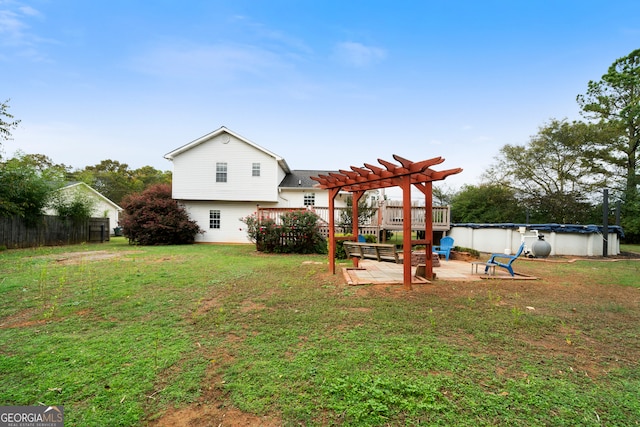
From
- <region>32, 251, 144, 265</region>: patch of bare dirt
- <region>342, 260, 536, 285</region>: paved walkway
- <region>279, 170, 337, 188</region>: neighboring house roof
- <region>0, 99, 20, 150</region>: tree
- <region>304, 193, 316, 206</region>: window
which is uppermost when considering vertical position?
<region>0, 99, 20, 150</region>: tree

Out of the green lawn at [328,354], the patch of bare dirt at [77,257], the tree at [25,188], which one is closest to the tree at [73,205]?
the tree at [25,188]

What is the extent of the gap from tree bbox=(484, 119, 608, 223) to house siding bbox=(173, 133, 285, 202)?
759 inches

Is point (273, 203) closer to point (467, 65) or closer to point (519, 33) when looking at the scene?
point (467, 65)

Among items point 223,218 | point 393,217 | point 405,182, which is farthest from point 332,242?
point 223,218

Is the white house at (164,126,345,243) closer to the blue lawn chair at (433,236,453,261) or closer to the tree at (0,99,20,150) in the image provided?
the tree at (0,99,20,150)

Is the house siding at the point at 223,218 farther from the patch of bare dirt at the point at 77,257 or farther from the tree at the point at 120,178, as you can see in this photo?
the tree at the point at 120,178

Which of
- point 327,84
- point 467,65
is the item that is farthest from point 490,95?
point 327,84

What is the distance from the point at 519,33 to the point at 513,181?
50.4 feet

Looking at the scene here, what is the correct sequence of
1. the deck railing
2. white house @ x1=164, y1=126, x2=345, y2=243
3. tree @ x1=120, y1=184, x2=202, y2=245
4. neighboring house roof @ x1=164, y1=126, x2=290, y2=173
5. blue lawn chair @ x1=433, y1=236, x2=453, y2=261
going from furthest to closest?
white house @ x1=164, y1=126, x2=345, y2=243 < neighboring house roof @ x1=164, y1=126, x2=290, y2=173 < tree @ x1=120, y1=184, x2=202, y2=245 < the deck railing < blue lawn chair @ x1=433, y1=236, x2=453, y2=261

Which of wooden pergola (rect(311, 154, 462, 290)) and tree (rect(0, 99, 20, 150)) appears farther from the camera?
tree (rect(0, 99, 20, 150))

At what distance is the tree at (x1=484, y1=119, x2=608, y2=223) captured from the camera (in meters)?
19.4

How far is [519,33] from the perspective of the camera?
10.1 meters

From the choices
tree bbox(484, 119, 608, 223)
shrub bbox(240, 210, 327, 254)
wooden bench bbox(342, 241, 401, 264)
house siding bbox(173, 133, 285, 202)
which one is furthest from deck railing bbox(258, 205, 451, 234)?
tree bbox(484, 119, 608, 223)

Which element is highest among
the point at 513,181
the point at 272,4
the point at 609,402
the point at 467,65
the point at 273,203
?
the point at 272,4
